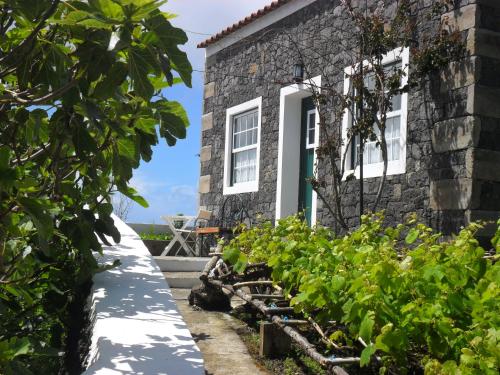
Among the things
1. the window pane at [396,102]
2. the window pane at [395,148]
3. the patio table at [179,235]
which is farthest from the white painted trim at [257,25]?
Result: the patio table at [179,235]

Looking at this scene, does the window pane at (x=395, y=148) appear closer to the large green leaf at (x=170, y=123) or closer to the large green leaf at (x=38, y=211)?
the large green leaf at (x=170, y=123)

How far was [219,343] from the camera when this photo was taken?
4.27 m

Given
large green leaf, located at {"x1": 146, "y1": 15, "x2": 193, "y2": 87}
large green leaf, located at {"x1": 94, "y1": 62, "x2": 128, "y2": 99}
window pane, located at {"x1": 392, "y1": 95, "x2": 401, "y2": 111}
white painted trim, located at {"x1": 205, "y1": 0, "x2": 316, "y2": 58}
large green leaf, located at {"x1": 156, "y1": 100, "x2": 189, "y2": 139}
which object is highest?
white painted trim, located at {"x1": 205, "y1": 0, "x2": 316, "y2": 58}

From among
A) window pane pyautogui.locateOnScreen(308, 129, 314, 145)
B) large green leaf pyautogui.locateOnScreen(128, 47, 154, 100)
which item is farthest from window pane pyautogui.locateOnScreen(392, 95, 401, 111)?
large green leaf pyautogui.locateOnScreen(128, 47, 154, 100)

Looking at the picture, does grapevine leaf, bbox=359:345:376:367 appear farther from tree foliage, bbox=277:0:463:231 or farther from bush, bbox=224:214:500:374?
tree foliage, bbox=277:0:463:231

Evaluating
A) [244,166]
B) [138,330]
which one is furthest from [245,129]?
[138,330]

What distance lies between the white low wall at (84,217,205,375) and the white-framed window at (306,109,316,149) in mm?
5309

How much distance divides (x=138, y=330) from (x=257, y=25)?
26.0 feet

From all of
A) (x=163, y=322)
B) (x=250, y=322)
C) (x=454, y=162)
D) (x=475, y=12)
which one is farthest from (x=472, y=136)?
(x=163, y=322)

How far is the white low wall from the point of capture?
2771 millimetres

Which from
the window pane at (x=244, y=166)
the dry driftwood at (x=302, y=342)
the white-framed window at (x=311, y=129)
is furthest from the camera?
the window pane at (x=244, y=166)

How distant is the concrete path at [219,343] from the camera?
372cm

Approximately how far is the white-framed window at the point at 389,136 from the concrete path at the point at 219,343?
3.17 metres

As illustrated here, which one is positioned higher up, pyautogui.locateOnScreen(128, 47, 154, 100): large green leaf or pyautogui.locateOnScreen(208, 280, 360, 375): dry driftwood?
pyautogui.locateOnScreen(128, 47, 154, 100): large green leaf
